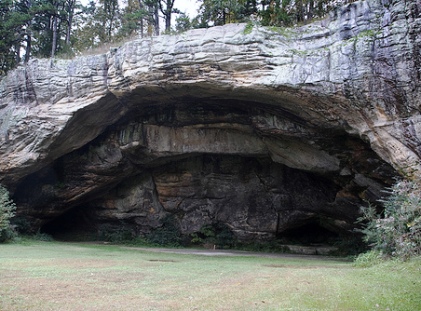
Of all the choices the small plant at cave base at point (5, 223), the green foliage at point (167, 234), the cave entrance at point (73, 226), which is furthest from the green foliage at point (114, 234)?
the small plant at cave base at point (5, 223)

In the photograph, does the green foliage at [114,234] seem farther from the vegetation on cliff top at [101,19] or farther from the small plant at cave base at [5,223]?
the vegetation on cliff top at [101,19]

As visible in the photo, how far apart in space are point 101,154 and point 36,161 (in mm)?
2757

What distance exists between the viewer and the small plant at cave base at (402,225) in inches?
358

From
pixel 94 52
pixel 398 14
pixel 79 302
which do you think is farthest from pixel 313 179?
pixel 79 302

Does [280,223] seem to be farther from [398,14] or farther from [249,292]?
[249,292]

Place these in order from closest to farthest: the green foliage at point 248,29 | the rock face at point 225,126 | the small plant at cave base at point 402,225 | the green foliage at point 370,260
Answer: the small plant at cave base at point 402,225 < the green foliage at point 370,260 < the rock face at point 225,126 < the green foliage at point 248,29

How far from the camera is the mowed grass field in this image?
207 inches

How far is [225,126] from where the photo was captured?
16.1 meters

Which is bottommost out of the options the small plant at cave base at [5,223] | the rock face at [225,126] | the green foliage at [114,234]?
the green foliage at [114,234]

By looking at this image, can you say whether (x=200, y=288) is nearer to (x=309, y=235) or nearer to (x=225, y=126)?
(x=225, y=126)

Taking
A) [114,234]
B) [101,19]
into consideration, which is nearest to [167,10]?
[101,19]

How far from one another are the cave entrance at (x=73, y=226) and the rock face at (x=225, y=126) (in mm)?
109

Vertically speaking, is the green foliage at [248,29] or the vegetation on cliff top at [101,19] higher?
the vegetation on cliff top at [101,19]

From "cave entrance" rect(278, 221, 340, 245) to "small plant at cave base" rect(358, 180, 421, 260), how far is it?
26.7 ft
